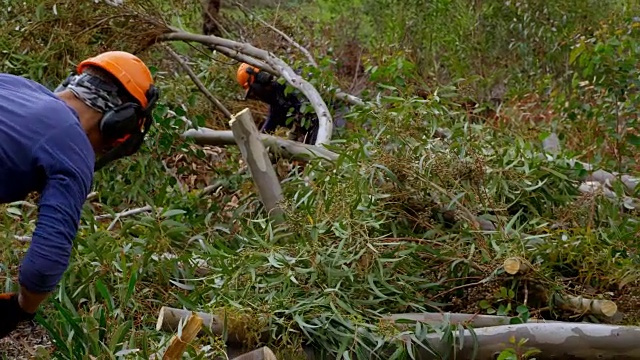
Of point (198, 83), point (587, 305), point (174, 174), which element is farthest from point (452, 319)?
point (198, 83)

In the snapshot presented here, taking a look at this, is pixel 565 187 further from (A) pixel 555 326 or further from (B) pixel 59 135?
(B) pixel 59 135

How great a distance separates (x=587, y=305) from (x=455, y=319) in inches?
21.2

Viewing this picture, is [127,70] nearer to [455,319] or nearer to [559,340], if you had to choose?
[455,319]

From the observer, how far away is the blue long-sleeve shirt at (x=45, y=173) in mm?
2465

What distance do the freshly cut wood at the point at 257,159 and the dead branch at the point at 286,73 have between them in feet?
1.94

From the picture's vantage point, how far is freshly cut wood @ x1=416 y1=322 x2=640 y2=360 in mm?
3096

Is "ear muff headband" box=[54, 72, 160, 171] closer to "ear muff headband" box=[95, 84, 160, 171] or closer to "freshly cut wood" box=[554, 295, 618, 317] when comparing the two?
"ear muff headband" box=[95, 84, 160, 171]

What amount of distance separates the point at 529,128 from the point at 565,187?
139 cm

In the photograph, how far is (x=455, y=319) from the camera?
325cm

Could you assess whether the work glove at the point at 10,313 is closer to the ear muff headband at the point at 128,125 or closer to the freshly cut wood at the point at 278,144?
the ear muff headband at the point at 128,125

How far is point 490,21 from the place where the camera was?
8719 millimetres

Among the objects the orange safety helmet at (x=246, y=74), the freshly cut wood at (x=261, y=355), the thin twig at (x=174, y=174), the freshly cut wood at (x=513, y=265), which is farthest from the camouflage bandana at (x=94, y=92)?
the orange safety helmet at (x=246, y=74)

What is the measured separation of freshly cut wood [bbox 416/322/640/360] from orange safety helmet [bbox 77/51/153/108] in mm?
1356

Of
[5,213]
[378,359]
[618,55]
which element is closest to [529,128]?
[618,55]
